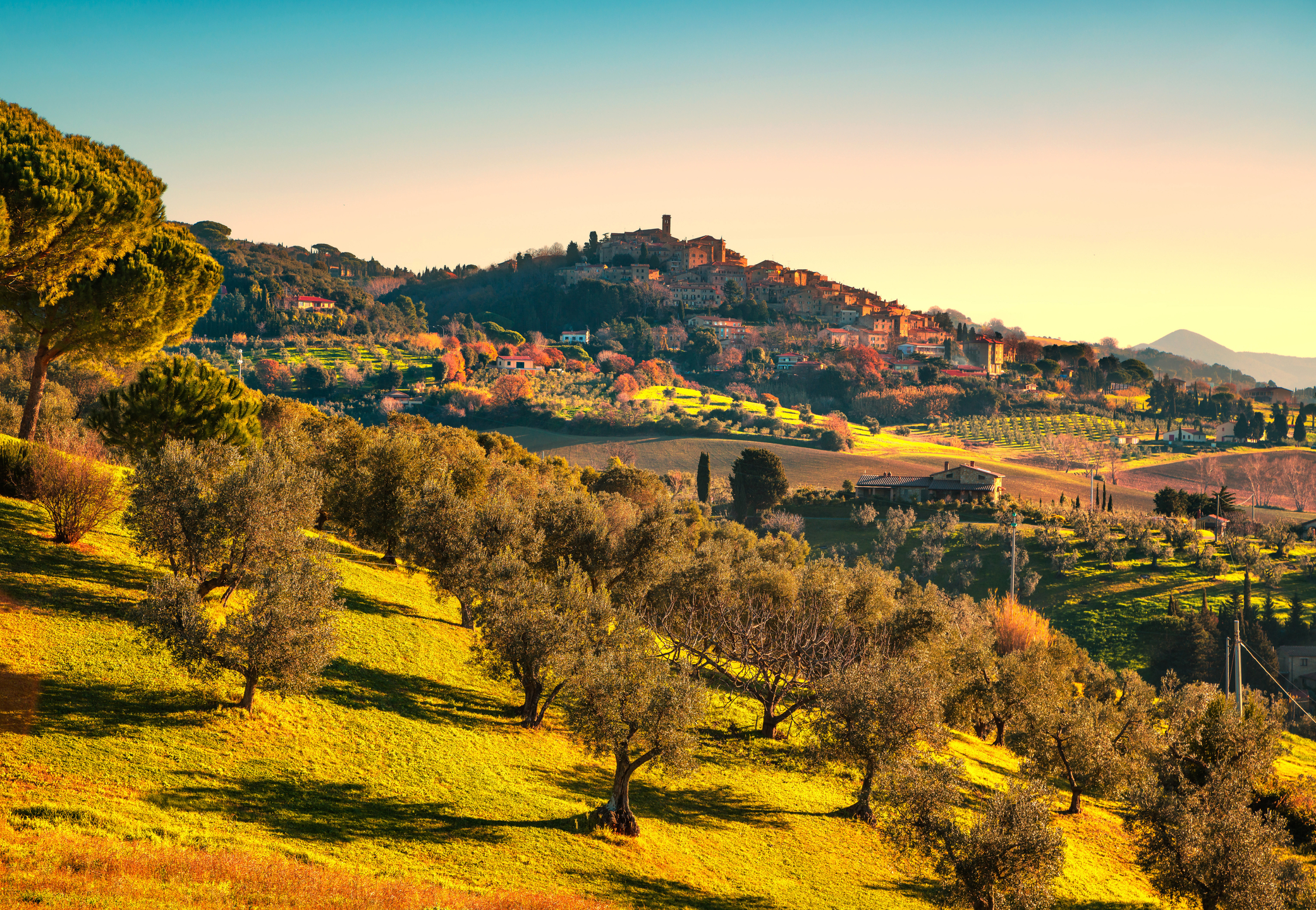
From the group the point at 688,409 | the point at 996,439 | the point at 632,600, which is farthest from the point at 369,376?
the point at 632,600

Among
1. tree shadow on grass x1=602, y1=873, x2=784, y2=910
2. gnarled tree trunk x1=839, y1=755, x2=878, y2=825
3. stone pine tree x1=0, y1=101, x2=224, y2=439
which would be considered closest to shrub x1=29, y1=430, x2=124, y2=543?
stone pine tree x1=0, y1=101, x2=224, y2=439

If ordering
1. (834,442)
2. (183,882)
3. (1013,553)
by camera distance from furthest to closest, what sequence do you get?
(834,442)
(1013,553)
(183,882)

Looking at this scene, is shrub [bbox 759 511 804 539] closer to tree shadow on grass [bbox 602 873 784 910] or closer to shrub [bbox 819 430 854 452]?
shrub [bbox 819 430 854 452]

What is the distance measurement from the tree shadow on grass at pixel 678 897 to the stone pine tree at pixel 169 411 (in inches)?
946

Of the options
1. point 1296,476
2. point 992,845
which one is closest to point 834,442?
point 1296,476

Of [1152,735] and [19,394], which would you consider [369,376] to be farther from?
[1152,735]

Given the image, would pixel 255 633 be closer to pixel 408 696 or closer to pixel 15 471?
pixel 408 696

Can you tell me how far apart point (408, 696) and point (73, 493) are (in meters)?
12.3

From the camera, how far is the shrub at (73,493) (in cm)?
2608

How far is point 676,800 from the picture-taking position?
25781 mm

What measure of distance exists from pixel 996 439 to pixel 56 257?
14625cm

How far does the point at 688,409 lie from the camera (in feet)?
513

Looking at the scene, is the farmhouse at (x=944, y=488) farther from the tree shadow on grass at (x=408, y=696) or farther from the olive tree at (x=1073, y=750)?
the tree shadow on grass at (x=408, y=696)

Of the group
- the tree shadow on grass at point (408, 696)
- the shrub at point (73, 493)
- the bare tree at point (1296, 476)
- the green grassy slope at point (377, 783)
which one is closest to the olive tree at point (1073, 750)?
the green grassy slope at point (377, 783)
